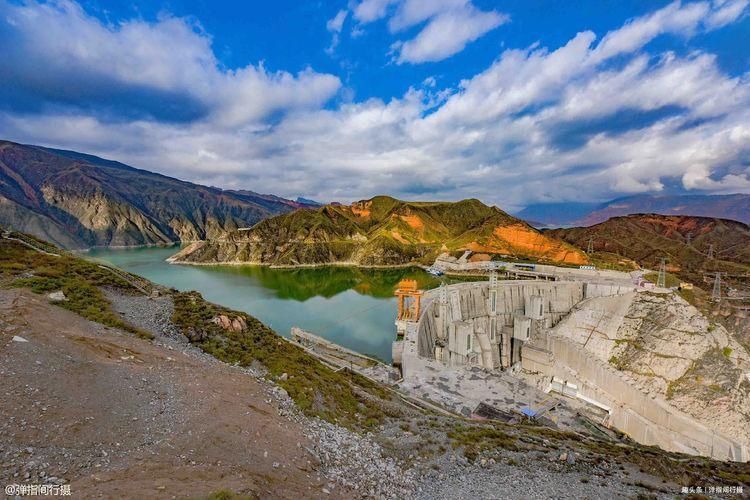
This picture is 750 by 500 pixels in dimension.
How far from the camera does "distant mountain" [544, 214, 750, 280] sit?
240ft

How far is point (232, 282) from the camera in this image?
253ft

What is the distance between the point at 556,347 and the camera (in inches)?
1310

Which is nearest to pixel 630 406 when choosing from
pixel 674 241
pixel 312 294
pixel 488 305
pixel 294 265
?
pixel 488 305

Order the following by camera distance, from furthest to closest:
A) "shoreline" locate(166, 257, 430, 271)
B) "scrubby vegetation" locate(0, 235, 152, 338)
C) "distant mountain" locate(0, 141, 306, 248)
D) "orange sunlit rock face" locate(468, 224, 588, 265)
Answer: "distant mountain" locate(0, 141, 306, 248), "shoreline" locate(166, 257, 430, 271), "orange sunlit rock face" locate(468, 224, 588, 265), "scrubby vegetation" locate(0, 235, 152, 338)

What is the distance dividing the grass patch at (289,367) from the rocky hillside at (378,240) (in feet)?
277

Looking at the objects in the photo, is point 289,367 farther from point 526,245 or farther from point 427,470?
point 526,245

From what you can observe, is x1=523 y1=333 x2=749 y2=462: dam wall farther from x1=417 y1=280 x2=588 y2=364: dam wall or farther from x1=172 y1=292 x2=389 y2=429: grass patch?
x1=172 y1=292 x2=389 y2=429: grass patch

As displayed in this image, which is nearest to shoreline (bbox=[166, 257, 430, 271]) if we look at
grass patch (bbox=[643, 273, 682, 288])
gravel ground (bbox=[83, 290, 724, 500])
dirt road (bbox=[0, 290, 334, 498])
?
grass patch (bbox=[643, 273, 682, 288])

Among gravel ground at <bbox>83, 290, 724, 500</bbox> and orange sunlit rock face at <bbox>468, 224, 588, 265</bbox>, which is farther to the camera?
orange sunlit rock face at <bbox>468, 224, 588, 265</bbox>

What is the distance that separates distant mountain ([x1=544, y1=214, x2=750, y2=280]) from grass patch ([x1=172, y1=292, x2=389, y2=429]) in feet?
255

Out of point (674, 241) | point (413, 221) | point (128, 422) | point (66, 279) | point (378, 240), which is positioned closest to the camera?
point (128, 422)

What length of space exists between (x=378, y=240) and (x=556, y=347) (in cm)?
8213

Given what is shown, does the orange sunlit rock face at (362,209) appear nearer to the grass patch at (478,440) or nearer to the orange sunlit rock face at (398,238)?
the orange sunlit rock face at (398,238)

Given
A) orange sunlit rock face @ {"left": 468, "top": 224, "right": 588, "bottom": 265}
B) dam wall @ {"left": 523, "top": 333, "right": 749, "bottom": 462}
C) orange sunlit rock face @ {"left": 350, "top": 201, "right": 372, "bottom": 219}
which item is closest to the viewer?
dam wall @ {"left": 523, "top": 333, "right": 749, "bottom": 462}
